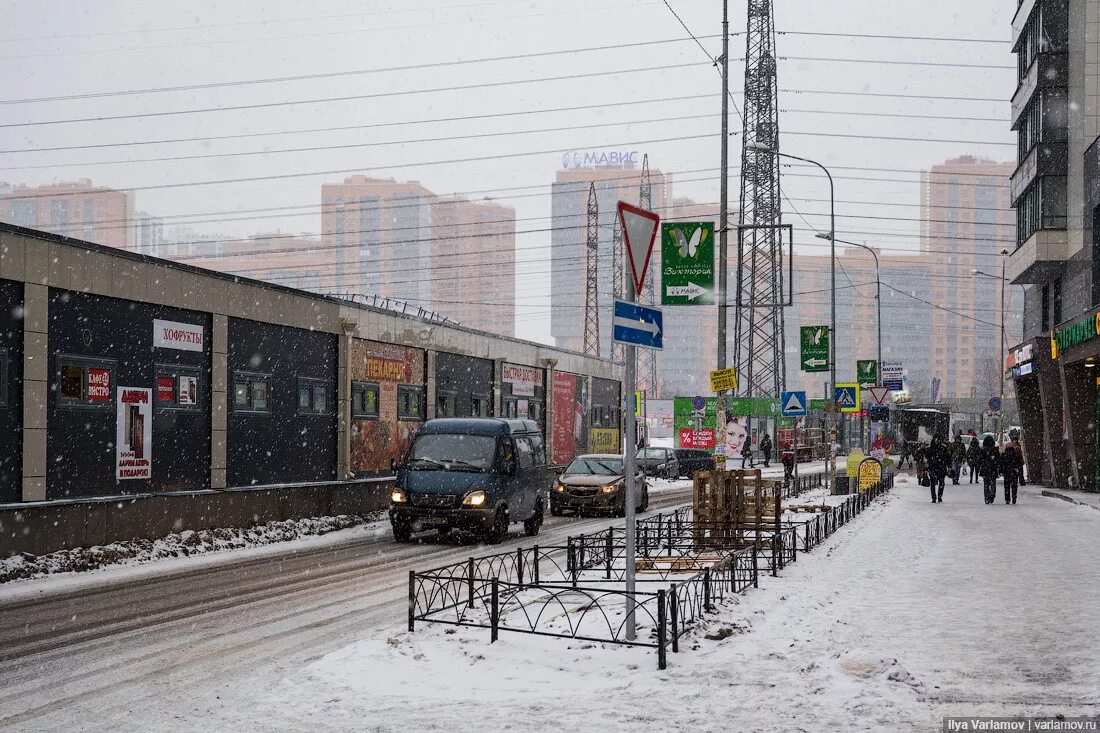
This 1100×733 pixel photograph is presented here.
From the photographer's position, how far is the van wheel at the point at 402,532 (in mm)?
18875

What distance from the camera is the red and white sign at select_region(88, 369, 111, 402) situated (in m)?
17.8

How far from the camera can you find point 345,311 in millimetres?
26250

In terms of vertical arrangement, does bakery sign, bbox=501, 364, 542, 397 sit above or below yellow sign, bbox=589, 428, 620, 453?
above

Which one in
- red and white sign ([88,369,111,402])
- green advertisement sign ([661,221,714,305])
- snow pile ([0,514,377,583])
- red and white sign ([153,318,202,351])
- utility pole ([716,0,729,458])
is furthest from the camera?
utility pole ([716,0,729,458])

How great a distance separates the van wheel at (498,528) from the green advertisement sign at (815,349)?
49.5 feet

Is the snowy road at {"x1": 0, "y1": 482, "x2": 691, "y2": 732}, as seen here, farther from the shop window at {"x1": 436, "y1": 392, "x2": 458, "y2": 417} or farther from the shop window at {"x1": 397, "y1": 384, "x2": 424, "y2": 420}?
the shop window at {"x1": 436, "y1": 392, "x2": 458, "y2": 417}

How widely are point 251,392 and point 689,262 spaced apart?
995 centimetres

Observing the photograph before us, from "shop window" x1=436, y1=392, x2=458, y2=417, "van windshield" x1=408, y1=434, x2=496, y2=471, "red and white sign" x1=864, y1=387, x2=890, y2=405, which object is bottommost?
"van windshield" x1=408, y1=434, x2=496, y2=471

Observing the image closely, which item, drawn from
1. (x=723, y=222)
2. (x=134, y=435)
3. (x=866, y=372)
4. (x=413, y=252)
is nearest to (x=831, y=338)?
(x=866, y=372)

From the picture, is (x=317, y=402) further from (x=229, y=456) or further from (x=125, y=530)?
(x=125, y=530)

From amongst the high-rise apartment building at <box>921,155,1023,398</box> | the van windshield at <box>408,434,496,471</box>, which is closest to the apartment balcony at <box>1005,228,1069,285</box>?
the van windshield at <box>408,434,496,471</box>

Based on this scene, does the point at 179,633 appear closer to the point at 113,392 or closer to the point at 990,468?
the point at 113,392

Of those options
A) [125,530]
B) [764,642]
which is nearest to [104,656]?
[764,642]

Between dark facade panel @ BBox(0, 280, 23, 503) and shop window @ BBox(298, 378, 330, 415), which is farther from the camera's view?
shop window @ BBox(298, 378, 330, 415)
